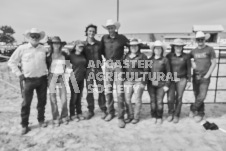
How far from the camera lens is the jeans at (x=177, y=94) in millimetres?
4156

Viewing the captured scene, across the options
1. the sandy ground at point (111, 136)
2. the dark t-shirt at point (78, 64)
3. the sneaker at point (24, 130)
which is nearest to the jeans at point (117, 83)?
the sandy ground at point (111, 136)

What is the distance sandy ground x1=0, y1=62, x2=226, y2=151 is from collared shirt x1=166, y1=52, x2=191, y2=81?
1.18 meters

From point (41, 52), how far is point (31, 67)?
35 cm

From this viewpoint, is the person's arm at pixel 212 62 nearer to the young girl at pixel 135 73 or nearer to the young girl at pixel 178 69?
the young girl at pixel 178 69

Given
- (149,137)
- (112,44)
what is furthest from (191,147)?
(112,44)

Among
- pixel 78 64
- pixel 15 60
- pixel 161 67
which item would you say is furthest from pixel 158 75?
pixel 15 60

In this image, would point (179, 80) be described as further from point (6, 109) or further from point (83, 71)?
point (6, 109)

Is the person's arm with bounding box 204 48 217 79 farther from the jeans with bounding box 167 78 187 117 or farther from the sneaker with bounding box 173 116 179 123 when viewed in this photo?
the sneaker with bounding box 173 116 179 123

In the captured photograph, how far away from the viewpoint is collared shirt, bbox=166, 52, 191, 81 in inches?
159

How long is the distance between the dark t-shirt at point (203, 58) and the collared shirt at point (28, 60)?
129 inches

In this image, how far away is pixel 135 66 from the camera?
4.02 metres

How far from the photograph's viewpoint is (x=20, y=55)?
3.59 meters

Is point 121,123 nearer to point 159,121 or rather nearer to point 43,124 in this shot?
point 159,121

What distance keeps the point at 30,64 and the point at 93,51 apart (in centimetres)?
132
